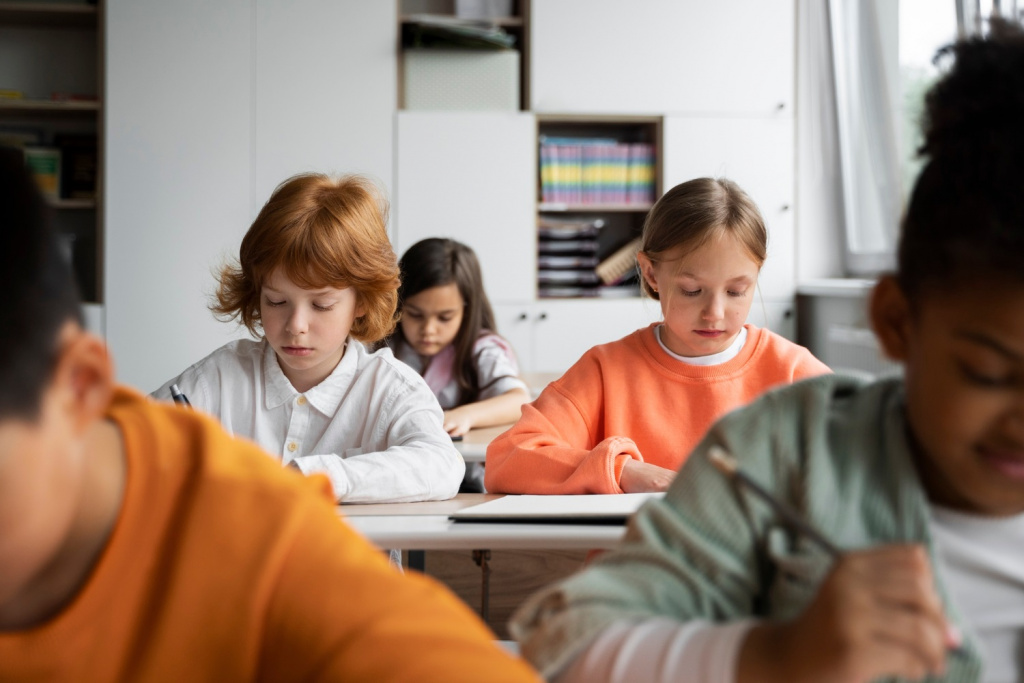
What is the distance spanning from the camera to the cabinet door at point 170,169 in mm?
4348

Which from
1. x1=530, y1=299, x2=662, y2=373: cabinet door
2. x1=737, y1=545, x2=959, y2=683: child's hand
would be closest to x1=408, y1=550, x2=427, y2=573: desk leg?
x1=737, y1=545, x2=959, y2=683: child's hand

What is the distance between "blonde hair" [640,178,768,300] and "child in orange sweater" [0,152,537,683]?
1.22 m

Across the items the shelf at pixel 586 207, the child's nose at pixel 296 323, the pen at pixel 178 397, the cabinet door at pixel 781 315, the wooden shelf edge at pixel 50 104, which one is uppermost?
the wooden shelf edge at pixel 50 104

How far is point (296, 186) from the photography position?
1.79 meters

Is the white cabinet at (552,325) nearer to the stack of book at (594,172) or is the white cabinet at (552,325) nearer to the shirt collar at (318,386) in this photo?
the stack of book at (594,172)

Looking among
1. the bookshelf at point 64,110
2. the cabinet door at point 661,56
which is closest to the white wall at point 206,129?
the bookshelf at point 64,110

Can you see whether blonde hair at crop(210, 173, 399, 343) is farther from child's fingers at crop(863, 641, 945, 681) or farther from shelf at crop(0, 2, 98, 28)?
shelf at crop(0, 2, 98, 28)

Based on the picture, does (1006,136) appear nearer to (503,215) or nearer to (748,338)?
(748,338)

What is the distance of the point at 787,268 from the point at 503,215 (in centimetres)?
141

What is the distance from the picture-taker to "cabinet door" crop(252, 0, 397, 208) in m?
4.36

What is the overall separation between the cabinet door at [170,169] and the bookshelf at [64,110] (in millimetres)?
205

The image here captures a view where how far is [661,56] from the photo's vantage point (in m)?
4.50

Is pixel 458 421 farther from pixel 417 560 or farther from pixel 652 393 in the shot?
pixel 652 393

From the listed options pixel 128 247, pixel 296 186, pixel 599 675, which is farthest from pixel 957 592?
pixel 128 247
